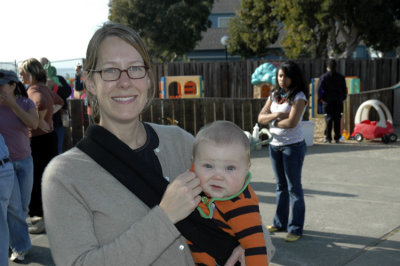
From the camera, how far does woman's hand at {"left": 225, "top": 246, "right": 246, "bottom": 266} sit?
2057 mm

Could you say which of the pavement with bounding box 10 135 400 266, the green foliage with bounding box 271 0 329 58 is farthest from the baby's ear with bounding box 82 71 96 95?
the green foliage with bounding box 271 0 329 58

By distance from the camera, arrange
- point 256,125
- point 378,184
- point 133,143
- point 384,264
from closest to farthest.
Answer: point 133,143, point 384,264, point 378,184, point 256,125

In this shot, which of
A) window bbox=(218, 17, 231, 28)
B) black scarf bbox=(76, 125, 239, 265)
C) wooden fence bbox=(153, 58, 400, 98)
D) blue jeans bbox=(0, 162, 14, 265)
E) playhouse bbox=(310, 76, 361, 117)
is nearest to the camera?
black scarf bbox=(76, 125, 239, 265)

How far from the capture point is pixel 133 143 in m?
2.08

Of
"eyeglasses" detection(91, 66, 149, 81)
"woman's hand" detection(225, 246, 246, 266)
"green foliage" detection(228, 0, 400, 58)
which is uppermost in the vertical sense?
"green foliage" detection(228, 0, 400, 58)

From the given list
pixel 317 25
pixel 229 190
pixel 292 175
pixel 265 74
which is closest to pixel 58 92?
pixel 292 175

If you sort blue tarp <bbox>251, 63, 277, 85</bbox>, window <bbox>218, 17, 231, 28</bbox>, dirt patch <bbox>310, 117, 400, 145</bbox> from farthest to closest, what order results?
window <bbox>218, 17, 231, 28</bbox>, blue tarp <bbox>251, 63, 277, 85</bbox>, dirt patch <bbox>310, 117, 400, 145</bbox>

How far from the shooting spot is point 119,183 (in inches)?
70.7

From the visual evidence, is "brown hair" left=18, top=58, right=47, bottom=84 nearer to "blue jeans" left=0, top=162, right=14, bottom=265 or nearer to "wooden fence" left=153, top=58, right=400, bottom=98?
"blue jeans" left=0, top=162, right=14, bottom=265

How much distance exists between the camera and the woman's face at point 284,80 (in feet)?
17.7

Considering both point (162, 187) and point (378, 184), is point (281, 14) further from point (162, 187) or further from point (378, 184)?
point (162, 187)

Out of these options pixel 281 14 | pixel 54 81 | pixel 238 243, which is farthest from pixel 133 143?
pixel 281 14

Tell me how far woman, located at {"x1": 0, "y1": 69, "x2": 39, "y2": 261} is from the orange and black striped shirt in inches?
129

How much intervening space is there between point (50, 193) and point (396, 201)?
603 centimetres
